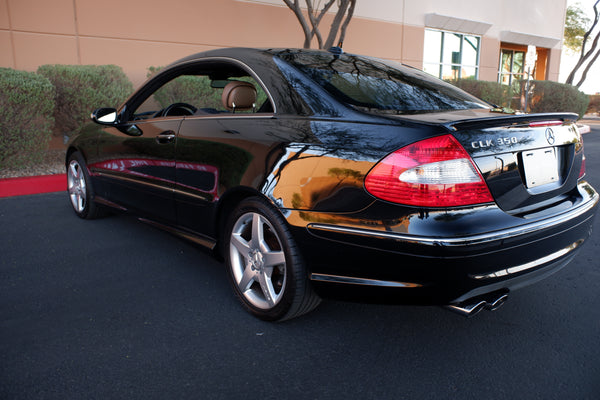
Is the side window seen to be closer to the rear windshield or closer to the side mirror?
the side mirror

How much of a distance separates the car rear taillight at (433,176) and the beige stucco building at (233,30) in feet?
29.3

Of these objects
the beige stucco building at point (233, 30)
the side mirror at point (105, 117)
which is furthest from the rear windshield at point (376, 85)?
the beige stucco building at point (233, 30)

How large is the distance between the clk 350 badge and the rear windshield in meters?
0.45

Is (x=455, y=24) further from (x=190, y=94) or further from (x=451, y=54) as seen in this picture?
(x=190, y=94)

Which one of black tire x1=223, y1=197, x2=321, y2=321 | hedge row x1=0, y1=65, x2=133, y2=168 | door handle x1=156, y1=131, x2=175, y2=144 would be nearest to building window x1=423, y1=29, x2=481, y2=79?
hedge row x1=0, y1=65, x2=133, y2=168

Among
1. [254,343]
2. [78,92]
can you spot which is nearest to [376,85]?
[254,343]

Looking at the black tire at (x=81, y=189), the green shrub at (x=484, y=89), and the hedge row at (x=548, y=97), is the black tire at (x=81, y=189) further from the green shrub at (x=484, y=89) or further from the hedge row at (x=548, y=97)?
the hedge row at (x=548, y=97)

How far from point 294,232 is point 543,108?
17345mm

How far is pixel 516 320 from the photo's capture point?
8.74ft

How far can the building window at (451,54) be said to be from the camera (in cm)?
1642

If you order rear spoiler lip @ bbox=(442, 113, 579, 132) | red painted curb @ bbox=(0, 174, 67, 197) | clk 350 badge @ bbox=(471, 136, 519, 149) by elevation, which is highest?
rear spoiler lip @ bbox=(442, 113, 579, 132)

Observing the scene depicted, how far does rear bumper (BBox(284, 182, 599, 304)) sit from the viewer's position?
1950 millimetres

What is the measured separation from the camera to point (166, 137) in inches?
128

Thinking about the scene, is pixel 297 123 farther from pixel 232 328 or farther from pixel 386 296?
pixel 232 328
